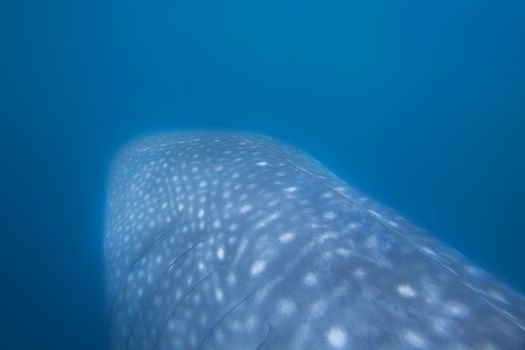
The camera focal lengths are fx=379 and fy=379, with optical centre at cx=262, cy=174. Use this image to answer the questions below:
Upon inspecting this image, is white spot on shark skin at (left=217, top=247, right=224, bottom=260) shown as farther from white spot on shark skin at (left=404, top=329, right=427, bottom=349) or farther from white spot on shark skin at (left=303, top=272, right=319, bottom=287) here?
white spot on shark skin at (left=404, top=329, right=427, bottom=349)

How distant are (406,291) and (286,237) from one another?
703 millimetres

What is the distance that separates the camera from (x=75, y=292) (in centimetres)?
810

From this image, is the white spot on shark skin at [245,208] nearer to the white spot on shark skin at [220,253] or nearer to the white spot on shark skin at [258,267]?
the white spot on shark skin at [220,253]

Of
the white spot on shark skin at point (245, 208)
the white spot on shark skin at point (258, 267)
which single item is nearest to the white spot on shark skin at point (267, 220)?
the white spot on shark skin at point (245, 208)

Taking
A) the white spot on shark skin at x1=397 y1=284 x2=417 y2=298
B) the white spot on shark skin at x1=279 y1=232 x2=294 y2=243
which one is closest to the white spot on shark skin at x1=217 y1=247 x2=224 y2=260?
the white spot on shark skin at x1=279 y1=232 x2=294 y2=243

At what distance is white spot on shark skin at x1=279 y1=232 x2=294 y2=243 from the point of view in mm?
2076

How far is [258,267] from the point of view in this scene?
79.6 inches

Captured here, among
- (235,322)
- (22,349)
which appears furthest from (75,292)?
(235,322)

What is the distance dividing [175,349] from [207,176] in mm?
1321

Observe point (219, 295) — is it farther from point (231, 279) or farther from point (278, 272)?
point (278, 272)

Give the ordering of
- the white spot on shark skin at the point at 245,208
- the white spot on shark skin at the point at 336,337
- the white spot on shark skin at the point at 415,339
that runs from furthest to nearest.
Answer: the white spot on shark skin at the point at 245,208
the white spot on shark skin at the point at 336,337
the white spot on shark skin at the point at 415,339

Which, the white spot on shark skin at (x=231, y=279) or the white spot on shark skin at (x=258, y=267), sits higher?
the white spot on shark skin at (x=258, y=267)

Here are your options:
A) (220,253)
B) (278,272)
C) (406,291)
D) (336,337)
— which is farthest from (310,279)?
(220,253)

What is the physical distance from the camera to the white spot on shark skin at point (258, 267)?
2001 millimetres
